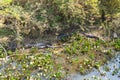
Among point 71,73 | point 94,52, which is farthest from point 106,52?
point 71,73

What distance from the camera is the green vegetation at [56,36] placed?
10688 mm

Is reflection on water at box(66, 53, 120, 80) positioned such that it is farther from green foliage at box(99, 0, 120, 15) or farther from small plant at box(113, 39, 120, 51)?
Result: green foliage at box(99, 0, 120, 15)

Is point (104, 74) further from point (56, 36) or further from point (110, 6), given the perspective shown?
point (110, 6)

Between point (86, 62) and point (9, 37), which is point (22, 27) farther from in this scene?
point (86, 62)

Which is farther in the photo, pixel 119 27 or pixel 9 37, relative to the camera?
pixel 119 27

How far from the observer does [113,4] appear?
502 inches

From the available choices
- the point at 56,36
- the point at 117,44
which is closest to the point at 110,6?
the point at 117,44

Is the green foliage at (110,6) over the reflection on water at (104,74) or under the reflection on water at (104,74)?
over

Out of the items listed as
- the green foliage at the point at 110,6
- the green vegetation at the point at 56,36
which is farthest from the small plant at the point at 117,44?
the green foliage at the point at 110,6

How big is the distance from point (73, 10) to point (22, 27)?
1.90 meters

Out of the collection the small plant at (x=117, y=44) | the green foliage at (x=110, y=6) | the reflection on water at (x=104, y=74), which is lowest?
the reflection on water at (x=104, y=74)

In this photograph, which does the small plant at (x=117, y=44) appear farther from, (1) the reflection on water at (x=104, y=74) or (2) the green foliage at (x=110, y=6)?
(2) the green foliage at (x=110, y=6)

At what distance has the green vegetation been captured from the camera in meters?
10.7

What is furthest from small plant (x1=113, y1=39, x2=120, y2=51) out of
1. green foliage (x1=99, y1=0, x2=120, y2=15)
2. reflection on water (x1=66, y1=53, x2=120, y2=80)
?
green foliage (x1=99, y1=0, x2=120, y2=15)
